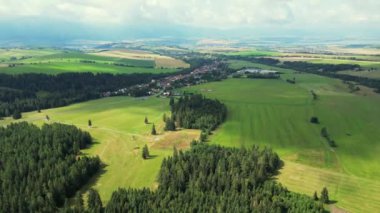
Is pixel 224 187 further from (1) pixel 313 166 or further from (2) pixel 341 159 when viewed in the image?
(2) pixel 341 159

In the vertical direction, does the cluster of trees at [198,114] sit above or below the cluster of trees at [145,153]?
above

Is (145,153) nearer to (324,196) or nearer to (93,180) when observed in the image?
(93,180)

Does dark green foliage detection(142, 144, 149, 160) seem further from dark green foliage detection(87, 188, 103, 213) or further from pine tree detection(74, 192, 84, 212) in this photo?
dark green foliage detection(87, 188, 103, 213)

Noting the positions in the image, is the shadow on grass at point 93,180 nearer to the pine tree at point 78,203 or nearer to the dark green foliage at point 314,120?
the pine tree at point 78,203

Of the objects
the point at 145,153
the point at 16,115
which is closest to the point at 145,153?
the point at 145,153

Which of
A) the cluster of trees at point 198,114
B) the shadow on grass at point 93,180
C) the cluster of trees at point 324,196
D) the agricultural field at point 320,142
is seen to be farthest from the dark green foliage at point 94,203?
the cluster of trees at point 198,114

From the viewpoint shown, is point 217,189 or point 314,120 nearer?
point 217,189

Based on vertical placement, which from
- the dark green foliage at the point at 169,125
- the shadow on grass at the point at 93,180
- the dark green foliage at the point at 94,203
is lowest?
the shadow on grass at the point at 93,180

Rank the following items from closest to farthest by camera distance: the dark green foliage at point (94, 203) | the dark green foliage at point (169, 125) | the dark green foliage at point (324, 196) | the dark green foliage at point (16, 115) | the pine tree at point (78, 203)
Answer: the pine tree at point (78, 203), the dark green foliage at point (94, 203), the dark green foliage at point (324, 196), the dark green foliage at point (169, 125), the dark green foliage at point (16, 115)
